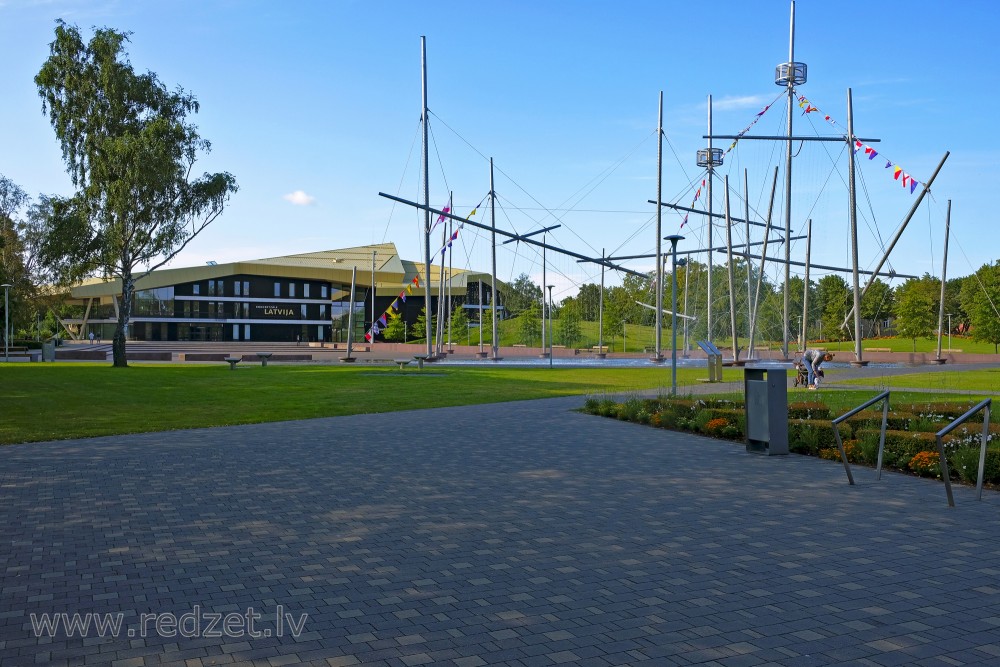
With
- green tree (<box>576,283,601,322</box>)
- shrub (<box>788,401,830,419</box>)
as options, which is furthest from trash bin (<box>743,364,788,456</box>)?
green tree (<box>576,283,601,322</box>)

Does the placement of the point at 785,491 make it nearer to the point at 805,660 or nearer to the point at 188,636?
the point at 805,660

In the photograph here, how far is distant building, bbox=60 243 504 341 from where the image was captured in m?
87.6

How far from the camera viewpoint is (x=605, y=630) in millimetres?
4555

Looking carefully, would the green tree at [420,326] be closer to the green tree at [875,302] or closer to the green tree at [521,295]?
the green tree at [521,295]

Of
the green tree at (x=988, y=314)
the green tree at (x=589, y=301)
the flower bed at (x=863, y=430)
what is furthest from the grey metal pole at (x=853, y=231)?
the green tree at (x=589, y=301)

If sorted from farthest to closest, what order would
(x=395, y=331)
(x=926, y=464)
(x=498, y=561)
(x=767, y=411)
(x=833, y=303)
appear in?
(x=833, y=303)
(x=395, y=331)
(x=767, y=411)
(x=926, y=464)
(x=498, y=561)

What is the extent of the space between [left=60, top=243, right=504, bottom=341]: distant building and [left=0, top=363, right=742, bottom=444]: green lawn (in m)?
54.7

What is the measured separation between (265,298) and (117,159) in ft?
177

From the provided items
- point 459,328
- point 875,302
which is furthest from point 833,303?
point 459,328

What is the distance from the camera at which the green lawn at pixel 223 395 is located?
15.7 meters

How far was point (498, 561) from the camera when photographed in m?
5.97

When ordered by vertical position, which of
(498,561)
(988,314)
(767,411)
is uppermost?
(988,314)

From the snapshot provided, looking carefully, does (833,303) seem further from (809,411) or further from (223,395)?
(809,411)

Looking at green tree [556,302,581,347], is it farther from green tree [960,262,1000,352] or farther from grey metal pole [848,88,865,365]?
grey metal pole [848,88,865,365]
